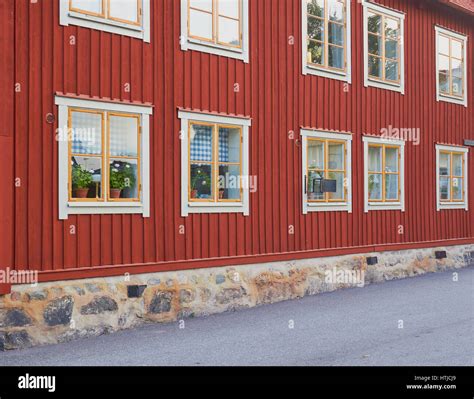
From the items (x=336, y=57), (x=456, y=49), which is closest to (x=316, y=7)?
(x=336, y=57)

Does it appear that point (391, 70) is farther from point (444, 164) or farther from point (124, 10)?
point (124, 10)

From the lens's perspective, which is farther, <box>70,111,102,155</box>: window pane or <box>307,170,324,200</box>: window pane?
<box>307,170,324,200</box>: window pane

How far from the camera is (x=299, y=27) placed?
12609 mm

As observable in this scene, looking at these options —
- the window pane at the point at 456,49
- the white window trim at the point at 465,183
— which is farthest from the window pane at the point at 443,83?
the white window trim at the point at 465,183

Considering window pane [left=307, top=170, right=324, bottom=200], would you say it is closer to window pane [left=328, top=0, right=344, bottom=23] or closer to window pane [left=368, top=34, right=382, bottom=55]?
window pane [left=328, top=0, right=344, bottom=23]

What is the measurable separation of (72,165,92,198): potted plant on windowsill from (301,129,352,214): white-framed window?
4637 millimetres

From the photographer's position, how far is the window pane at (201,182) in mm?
10859

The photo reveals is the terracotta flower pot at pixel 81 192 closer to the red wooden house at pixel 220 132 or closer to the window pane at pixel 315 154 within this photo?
the red wooden house at pixel 220 132

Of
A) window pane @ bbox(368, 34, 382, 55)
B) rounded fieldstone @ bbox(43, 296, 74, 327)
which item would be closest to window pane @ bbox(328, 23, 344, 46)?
window pane @ bbox(368, 34, 382, 55)

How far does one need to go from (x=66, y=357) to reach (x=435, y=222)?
34.3 feet

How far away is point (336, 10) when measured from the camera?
1342 cm

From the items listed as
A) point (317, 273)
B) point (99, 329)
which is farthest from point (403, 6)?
point (99, 329)

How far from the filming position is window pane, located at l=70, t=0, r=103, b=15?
30.9 feet
